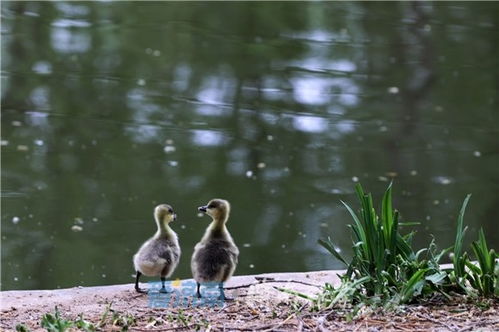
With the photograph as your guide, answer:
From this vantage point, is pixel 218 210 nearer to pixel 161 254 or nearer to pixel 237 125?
pixel 161 254

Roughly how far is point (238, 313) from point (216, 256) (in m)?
0.71

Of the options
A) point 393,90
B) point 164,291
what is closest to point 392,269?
point 164,291

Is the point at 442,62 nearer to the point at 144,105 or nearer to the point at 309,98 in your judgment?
the point at 309,98

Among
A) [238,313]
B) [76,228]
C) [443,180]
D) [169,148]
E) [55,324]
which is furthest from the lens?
[169,148]

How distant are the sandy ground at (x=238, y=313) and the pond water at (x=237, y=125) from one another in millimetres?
1766

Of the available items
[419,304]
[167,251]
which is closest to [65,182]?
[167,251]

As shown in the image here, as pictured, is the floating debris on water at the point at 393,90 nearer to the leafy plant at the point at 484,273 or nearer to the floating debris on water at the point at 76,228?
the floating debris on water at the point at 76,228

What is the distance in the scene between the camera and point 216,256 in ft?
17.5

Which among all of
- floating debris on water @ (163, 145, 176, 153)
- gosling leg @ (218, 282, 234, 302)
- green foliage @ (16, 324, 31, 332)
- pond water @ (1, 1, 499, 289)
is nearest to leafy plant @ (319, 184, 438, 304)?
gosling leg @ (218, 282, 234, 302)

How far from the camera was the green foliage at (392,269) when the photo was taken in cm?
459

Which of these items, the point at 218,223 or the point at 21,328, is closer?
the point at 21,328

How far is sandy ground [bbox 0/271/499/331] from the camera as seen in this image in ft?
13.9

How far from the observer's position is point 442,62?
11.9 m

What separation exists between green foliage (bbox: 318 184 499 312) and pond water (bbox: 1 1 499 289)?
107 inches
